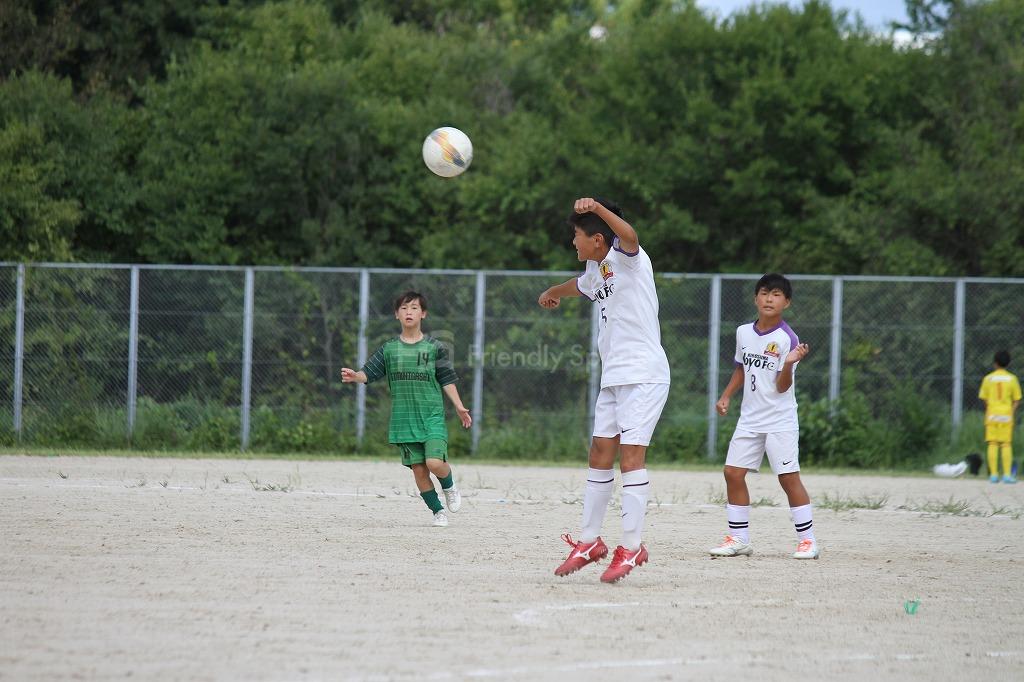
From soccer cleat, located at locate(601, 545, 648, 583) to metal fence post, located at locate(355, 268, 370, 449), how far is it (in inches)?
443

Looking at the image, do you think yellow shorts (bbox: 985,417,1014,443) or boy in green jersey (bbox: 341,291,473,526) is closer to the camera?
boy in green jersey (bbox: 341,291,473,526)

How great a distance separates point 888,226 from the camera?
76.1ft

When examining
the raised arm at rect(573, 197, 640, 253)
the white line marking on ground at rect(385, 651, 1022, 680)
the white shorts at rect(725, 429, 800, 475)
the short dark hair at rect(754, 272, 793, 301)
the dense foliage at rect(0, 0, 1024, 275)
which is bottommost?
the white line marking on ground at rect(385, 651, 1022, 680)

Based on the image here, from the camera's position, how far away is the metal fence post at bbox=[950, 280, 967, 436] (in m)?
17.8

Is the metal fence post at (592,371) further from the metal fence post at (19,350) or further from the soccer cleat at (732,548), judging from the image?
the soccer cleat at (732,548)

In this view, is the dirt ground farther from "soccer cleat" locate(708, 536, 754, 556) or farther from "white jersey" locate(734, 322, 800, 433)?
"white jersey" locate(734, 322, 800, 433)

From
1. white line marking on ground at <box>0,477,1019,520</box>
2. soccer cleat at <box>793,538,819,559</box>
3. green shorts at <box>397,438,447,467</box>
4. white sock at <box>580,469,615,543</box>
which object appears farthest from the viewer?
white line marking on ground at <box>0,477,1019,520</box>

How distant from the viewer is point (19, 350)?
60.0 feet

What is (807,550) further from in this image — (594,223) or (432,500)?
(432,500)

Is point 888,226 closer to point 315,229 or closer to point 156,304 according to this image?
point 315,229

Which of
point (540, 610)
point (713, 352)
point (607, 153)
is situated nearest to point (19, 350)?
point (713, 352)

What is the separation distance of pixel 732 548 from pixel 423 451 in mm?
2537

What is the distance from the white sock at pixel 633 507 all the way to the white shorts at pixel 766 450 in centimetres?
142

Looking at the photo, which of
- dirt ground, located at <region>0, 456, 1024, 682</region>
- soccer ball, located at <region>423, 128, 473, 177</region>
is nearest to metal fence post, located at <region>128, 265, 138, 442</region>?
dirt ground, located at <region>0, 456, 1024, 682</region>
